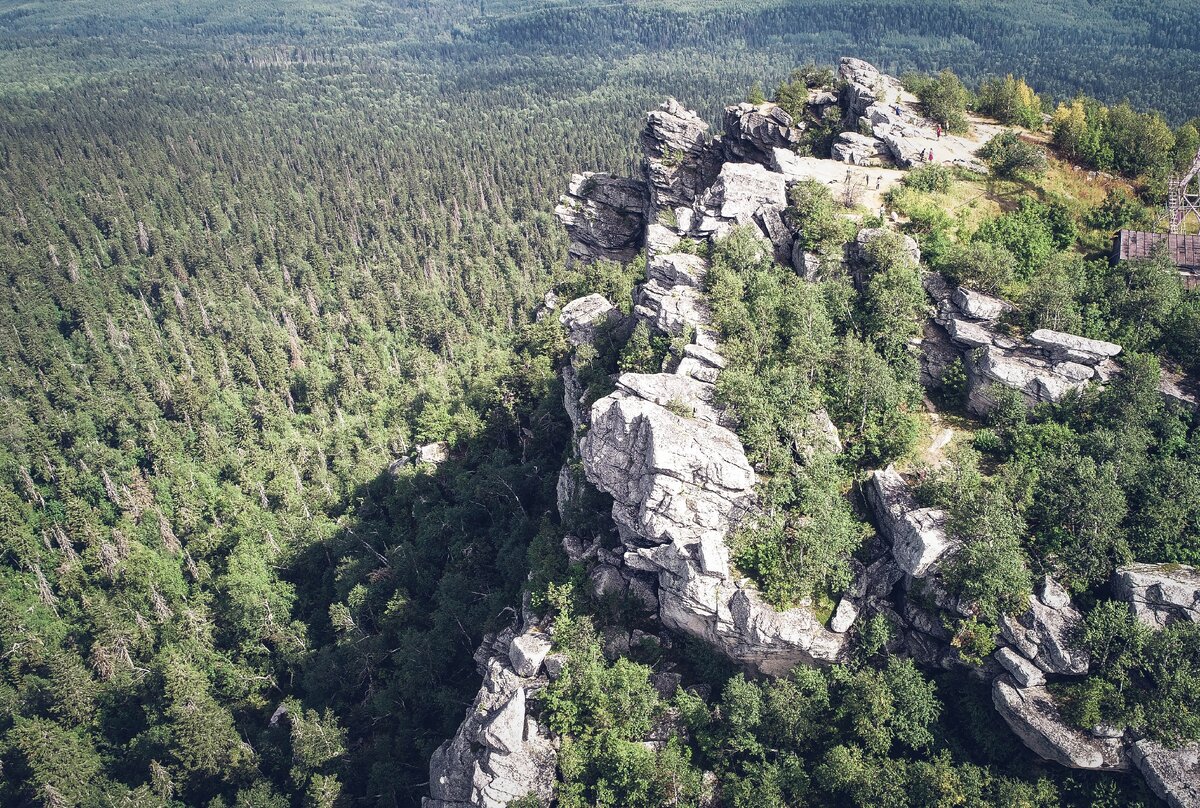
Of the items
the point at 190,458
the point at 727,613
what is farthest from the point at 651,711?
the point at 190,458

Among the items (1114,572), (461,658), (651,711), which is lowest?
(461,658)

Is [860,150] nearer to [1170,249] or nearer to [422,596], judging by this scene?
[1170,249]

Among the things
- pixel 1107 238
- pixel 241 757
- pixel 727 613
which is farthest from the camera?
pixel 241 757

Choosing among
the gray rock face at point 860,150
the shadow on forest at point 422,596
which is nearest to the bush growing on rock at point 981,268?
the gray rock face at point 860,150

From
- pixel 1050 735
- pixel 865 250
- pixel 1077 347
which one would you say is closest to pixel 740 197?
pixel 865 250

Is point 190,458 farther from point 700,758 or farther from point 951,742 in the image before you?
point 951,742

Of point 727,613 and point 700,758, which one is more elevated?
point 727,613

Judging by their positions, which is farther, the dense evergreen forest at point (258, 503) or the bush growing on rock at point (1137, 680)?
the dense evergreen forest at point (258, 503)

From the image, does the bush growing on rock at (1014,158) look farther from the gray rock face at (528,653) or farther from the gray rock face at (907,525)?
the gray rock face at (528,653)
